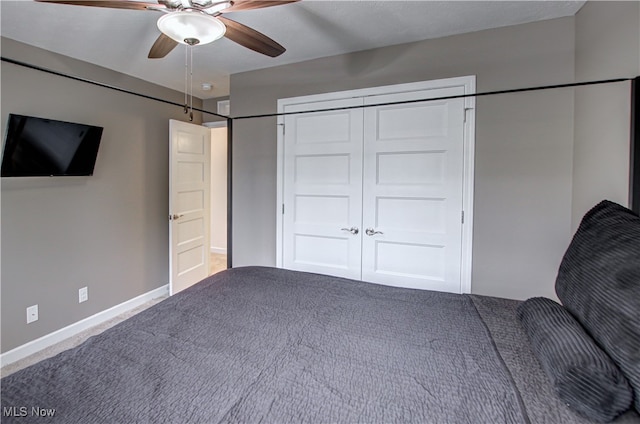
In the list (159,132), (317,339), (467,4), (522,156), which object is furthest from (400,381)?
(159,132)

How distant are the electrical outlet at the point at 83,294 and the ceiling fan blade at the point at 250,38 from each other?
2.72 metres

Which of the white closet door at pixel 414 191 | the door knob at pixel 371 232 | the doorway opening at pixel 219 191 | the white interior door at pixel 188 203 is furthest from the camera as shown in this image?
the doorway opening at pixel 219 191

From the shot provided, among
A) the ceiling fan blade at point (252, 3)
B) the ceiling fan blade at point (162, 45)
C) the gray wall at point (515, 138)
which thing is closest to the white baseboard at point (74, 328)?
the ceiling fan blade at point (162, 45)

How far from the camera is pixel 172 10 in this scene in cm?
144

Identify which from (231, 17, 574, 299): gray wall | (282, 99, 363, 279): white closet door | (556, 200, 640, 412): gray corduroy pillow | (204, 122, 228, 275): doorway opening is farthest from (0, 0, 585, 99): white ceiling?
(204, 122, 228, 275): doorway opening

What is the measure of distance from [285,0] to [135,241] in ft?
10.1

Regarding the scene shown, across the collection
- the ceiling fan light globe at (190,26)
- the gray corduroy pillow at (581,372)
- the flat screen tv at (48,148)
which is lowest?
the gray corduroy pillow at (581,372)

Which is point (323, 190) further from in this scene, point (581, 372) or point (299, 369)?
point (581, 372)

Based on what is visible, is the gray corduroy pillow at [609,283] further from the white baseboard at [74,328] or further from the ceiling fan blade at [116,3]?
the white baseboard at [74,328]

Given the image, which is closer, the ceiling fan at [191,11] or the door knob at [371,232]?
the ceiling fan at [191,11]

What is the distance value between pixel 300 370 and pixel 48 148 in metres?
2.77

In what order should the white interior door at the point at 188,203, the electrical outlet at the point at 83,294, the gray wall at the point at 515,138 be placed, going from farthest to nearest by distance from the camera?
the white interior door at the point at 188,203 → the electrical outlet at the point at 83,294 → the gray wall at the point at 515,138

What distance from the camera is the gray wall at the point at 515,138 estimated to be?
2.18 meters

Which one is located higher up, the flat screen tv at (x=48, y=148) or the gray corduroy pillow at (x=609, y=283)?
the flat screen tv at (x=48, y=148)
